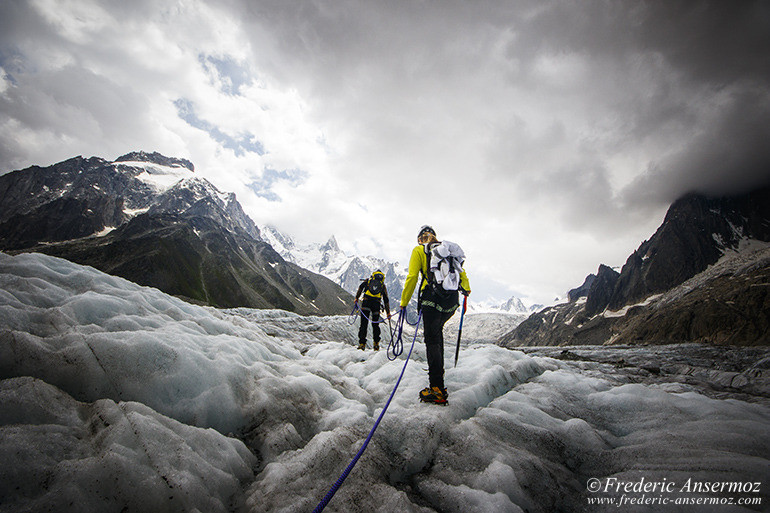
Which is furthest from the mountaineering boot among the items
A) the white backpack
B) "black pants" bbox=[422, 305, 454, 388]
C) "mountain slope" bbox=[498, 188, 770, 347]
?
"mountain slope" bbox=[498, 188, 770, 347]

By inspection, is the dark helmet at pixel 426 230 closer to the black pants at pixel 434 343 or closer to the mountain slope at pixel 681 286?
the black pants at pixel 434 343

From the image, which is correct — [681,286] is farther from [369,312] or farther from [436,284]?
[436,284]

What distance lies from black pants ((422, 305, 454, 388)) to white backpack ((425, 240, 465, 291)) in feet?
2.36

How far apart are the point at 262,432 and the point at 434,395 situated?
317 cm

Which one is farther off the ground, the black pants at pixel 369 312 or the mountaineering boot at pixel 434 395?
the black pants at pixel 369 312

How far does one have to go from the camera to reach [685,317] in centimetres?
9875

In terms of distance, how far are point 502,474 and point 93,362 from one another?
18.3 ft

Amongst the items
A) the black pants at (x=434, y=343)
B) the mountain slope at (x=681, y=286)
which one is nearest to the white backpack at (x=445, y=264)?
the black pants at (x=434, y=343)

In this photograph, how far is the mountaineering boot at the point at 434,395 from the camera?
5.62 m

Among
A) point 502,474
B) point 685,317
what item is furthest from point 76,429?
point 685,317

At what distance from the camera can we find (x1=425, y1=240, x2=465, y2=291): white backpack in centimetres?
677

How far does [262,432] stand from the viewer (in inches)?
173

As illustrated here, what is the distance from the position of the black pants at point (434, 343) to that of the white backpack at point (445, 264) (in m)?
0.72

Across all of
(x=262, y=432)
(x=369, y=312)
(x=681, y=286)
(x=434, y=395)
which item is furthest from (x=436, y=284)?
(x=681, y=286)
